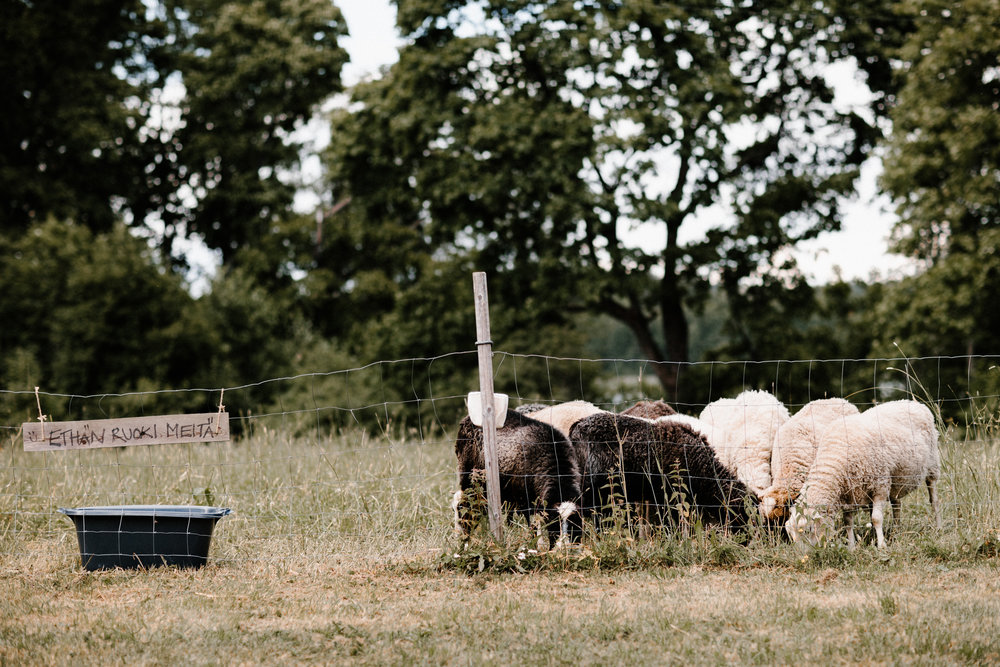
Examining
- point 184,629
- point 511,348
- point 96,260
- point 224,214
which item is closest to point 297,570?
point 184,629

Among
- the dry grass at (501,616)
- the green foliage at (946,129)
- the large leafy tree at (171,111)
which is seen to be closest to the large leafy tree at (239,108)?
the large leafy tree at (171,111)

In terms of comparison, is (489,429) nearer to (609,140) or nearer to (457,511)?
A: (457,511)

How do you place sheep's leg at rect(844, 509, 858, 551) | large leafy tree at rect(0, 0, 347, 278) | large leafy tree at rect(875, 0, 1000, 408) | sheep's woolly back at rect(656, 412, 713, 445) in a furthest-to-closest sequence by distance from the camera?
large leafy tree at rect(0, 0, 347, 278), large leafy tree at rect(875, 0, 1000, 408), sheep's woolly back at rect(656, 412, 713, 445), sheep's leg at rect(844, 509, 858, 551)

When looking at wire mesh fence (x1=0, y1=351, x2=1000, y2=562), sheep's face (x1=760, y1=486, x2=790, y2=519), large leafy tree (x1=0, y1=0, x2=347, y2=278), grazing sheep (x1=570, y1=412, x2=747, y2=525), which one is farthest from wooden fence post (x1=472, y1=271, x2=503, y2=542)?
large leafy tree (x1=0, y1=0, x2=347, y2=278)

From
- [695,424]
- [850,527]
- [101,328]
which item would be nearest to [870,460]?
[850,527]

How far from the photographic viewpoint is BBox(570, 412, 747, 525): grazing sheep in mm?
8047

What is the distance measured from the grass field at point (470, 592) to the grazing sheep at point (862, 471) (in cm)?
29

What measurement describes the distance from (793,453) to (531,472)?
2.27 meters

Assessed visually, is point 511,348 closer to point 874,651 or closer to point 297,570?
point 297,570

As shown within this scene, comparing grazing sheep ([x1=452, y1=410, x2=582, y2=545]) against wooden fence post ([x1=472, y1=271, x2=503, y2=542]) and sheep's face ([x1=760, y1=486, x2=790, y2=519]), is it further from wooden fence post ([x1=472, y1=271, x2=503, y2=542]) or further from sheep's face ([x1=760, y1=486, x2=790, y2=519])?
sheep's face ([x1=760, y1=486, x2=790, y2=519])

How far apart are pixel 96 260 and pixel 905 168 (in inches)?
743

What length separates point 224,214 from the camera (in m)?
30.4

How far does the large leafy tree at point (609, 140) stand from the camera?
20453mm

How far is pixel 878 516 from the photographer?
7602 millimetres
